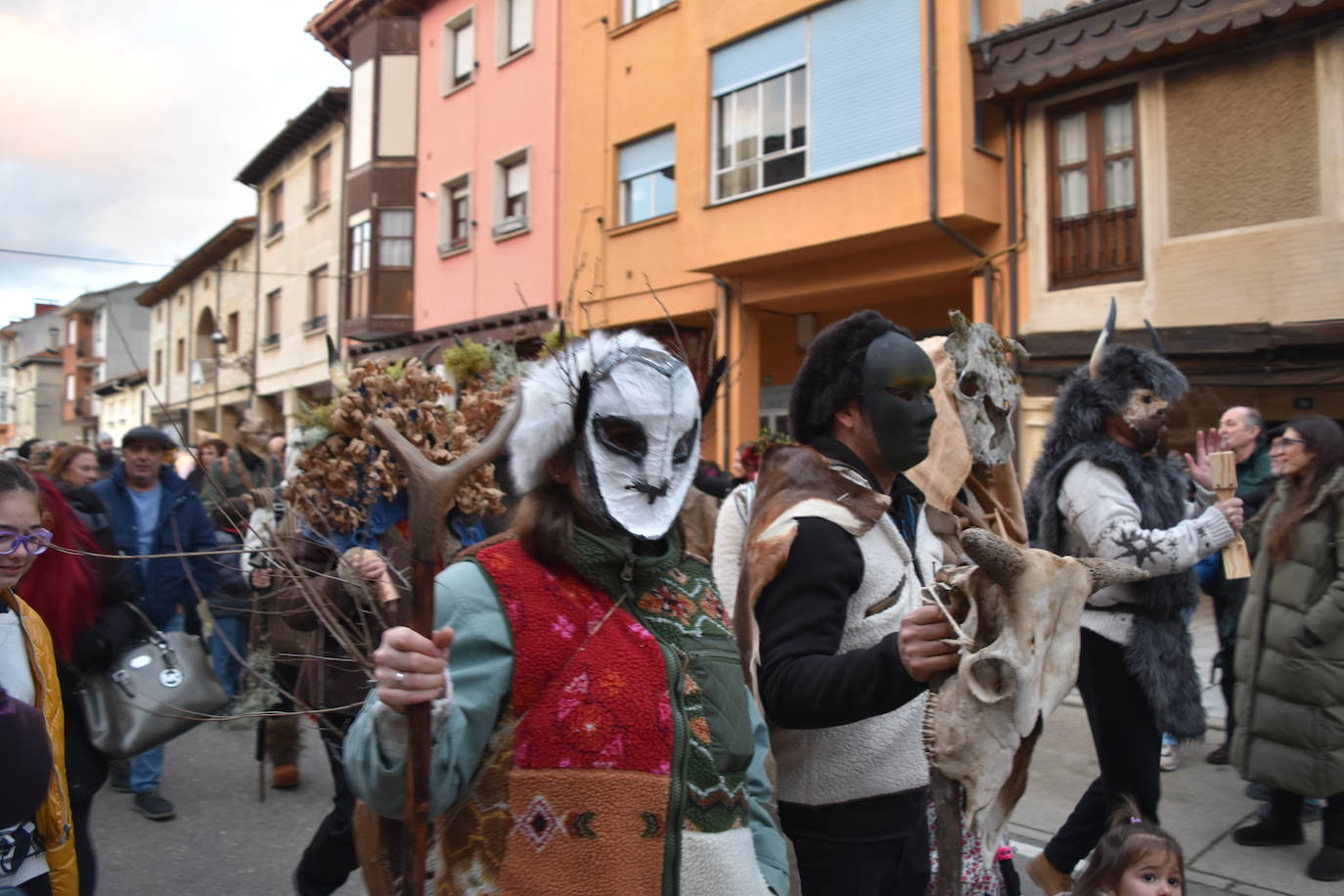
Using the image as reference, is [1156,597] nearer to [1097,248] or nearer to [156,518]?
[156,518]

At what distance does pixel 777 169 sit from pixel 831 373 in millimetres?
11143

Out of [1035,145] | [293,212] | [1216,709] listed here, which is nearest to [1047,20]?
[1035,145]

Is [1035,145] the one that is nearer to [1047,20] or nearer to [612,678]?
[1047,20]

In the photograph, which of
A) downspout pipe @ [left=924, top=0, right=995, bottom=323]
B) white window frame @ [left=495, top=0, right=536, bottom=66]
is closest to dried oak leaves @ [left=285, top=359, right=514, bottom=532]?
downspout pipe @ [left=924, top=0, right=995, bottom=323]

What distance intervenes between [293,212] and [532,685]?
25361 millimetres

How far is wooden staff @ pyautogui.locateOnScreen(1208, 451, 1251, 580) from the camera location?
3693 mm

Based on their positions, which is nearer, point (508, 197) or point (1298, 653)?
point (1298, 653)

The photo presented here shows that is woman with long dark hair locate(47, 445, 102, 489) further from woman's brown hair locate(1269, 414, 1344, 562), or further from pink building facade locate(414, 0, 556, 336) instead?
pink building facade locate(414, 0, 556, 336)

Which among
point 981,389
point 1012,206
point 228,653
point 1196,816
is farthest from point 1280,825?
point 1012,206

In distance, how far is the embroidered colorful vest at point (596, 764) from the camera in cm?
162

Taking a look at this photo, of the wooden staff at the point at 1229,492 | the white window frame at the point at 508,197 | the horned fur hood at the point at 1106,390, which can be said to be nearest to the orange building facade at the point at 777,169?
the white window frame at the point at 508,197

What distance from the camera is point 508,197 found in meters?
18.0

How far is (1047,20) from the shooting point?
10.4m

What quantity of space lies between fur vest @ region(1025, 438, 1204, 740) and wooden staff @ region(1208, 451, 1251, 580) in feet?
0.37
